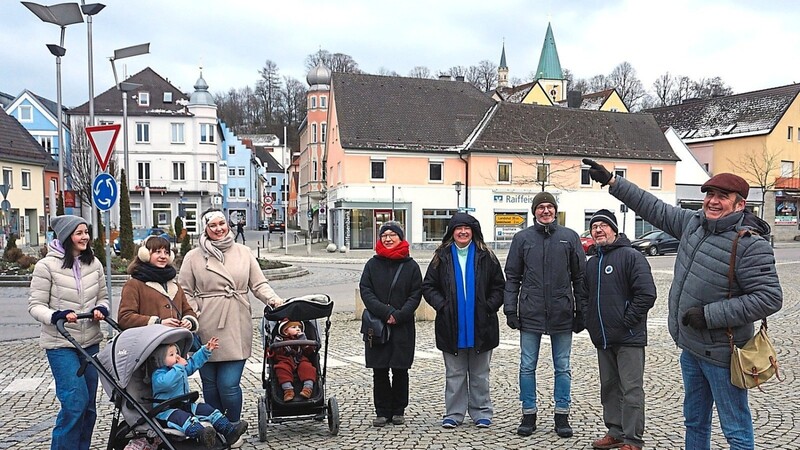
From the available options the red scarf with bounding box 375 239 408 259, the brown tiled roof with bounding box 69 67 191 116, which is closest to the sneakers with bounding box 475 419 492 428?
the red scarf with bounding box 375 239 408 259

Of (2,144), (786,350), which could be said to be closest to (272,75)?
(2,144)

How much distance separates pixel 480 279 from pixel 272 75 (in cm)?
9588

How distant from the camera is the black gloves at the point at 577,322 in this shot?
18.0ft

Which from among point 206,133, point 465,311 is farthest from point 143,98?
point 465,311

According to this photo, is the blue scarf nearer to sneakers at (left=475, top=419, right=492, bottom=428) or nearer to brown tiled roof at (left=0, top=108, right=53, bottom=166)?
sneakers at (left=475, top=419, right=492, bottom=428)

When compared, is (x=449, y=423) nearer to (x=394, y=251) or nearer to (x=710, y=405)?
(x=394, y=251)

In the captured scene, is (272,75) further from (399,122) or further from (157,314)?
(157,314)

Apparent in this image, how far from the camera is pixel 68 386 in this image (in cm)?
466

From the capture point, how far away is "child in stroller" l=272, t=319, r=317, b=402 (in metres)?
5.39

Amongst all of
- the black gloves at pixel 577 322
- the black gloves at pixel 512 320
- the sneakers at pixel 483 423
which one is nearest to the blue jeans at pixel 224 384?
the sneakers at pixel 483 423

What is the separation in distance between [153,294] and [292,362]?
129 centimetres

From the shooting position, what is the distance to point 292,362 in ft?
18.0

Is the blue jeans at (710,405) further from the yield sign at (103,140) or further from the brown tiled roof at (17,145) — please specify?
the brown tiled roof at (17,145)

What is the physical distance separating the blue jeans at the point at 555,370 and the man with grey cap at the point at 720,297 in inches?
48.6
